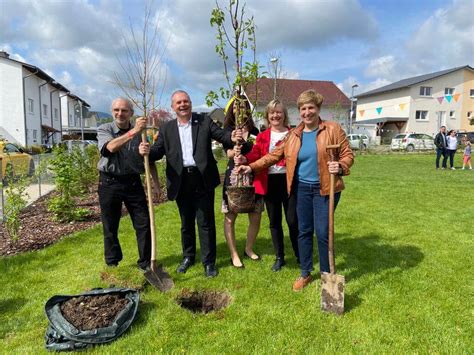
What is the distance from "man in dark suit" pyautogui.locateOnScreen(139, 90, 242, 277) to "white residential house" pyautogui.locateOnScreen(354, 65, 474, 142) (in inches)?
1579

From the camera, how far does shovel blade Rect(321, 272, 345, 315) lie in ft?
11.1

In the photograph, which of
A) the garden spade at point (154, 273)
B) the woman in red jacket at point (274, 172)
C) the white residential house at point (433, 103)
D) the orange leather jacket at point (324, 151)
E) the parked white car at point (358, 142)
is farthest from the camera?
the white residential house at point (433, 103)

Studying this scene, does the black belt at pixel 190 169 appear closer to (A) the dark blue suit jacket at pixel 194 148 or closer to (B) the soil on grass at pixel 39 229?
(A) the dark blue suit jacket at pixel 194 148

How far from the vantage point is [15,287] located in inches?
Answer: 162

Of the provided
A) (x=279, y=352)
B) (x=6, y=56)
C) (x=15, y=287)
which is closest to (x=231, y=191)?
(x=279, y=352)

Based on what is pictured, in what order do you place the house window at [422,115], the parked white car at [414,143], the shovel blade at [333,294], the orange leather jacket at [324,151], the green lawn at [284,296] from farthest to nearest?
the house window at [422,115] < the parked white car at [414,143] < the orange leather jacket at [324,151] < the shovel blade at [333,294] < the green lawn at [284,296]

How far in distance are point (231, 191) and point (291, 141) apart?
0.85m

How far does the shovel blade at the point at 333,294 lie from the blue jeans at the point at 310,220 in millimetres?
468

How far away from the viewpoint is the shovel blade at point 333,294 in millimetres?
3393

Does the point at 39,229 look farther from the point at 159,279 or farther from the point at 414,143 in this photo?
the point at 414,143

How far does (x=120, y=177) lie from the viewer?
4.05m

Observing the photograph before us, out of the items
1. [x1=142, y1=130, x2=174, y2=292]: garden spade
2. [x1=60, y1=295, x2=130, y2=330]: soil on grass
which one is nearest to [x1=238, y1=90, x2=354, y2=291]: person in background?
[x1=142, y1=130, x2=174, y2=292]: garden spade

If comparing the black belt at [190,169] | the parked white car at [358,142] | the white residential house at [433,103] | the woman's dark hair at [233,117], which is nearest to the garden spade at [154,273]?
the black belt at [190,169]

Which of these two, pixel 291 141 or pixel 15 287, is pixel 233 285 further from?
pixel 15 287
